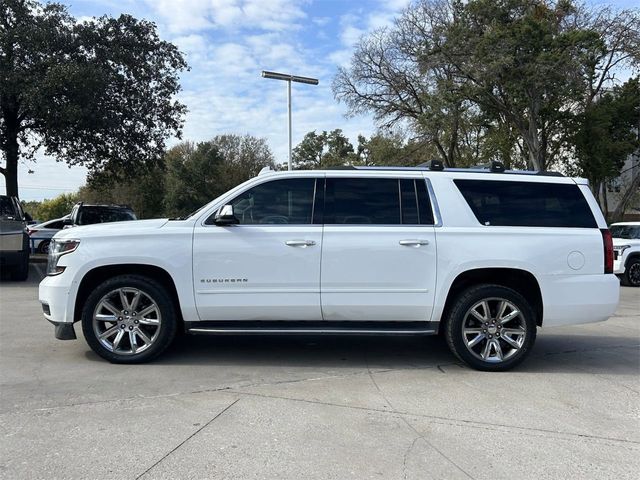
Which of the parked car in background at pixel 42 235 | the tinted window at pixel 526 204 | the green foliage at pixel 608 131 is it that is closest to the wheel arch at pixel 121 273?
the tinted window at pixel 526 204

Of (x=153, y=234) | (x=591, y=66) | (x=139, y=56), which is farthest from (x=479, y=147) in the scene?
(x=153, y=234)

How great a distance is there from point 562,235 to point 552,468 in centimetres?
274

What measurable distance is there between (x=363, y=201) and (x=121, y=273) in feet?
8.52

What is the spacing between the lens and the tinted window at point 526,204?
575cm

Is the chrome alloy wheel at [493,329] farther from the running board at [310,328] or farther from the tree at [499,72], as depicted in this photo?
the tree at [499,72]

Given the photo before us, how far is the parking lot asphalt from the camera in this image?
3584mm

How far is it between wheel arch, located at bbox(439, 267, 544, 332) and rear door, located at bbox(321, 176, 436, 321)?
0.32 metres

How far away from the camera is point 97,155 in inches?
734

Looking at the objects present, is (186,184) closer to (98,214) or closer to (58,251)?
(98,214)

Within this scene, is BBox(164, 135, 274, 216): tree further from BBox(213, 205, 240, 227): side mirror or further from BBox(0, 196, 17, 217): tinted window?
BBox(213, 205, 240, 227): side mirror

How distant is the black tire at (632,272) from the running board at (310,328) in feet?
37.8

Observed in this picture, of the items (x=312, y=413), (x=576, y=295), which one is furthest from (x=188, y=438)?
(x=576, y=295)

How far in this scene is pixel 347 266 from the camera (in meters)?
5.52

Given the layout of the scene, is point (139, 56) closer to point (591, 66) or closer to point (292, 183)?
point (292, 183)
